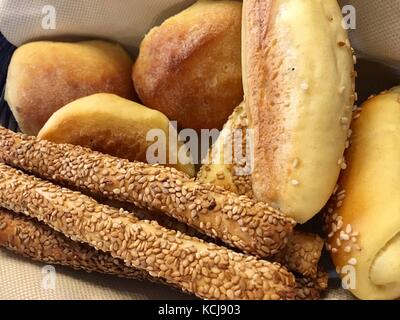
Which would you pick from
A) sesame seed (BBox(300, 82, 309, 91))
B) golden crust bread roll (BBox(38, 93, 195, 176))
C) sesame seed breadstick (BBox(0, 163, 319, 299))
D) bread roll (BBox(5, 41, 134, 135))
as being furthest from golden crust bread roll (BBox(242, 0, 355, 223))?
bread roll (BBox(5, 41, 134, 135))

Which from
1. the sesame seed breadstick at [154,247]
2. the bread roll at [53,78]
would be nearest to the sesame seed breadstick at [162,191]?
the sesame seed breadstick at [154,247]

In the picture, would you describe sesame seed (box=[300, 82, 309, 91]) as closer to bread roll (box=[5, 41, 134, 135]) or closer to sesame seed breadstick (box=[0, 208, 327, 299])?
sesame seed breadstick (box=[0, 208, 327, 299])

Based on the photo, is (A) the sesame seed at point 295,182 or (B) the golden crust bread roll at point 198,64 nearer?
(A) the sesame seed at point 295,182

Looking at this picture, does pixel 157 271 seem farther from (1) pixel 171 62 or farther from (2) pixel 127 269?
(1) pixel 171 62

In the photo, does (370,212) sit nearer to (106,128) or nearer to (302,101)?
(302,101)

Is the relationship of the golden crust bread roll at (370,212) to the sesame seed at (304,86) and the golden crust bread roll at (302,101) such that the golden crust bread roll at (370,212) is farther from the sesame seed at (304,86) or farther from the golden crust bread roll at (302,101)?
the sesame seed at (304,86)

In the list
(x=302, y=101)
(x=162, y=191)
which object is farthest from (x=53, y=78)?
(x=302, y=101)
